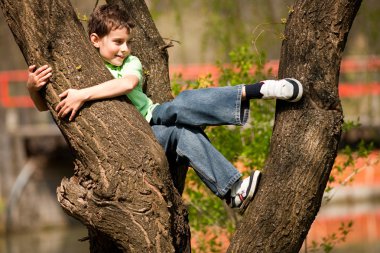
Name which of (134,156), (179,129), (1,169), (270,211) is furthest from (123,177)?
(1,169)

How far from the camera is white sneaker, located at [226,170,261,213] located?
14.7 ft

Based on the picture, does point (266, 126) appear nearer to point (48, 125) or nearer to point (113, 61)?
point (113, 61)

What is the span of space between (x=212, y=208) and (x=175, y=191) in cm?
289

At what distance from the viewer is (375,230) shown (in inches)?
645

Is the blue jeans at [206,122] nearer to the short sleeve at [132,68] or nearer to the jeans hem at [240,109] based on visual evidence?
the jeans hem at [240,109]

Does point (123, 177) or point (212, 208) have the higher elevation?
point (123, 177)

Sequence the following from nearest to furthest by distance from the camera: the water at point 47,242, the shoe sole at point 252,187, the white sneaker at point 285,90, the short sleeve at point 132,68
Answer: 1. the white sneaker at point 285,90
2. the shoe sole at point 252,187
3. the short sleeve at point 132,68
4. the water at point 47,242

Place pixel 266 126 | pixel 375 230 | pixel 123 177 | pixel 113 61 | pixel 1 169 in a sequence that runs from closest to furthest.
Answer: pixel 123 177 < pixel 113 61 < pixel 266 126 < pixel 375 230 < pixel 1 169

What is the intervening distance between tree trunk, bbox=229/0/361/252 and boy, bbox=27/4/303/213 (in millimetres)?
96

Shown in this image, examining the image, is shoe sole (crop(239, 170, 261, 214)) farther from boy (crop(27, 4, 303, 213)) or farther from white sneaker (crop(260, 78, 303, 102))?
white sneaker (crop(260, 78, 303, 102))

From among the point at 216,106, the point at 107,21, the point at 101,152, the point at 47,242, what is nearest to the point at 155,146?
the point at 101,152

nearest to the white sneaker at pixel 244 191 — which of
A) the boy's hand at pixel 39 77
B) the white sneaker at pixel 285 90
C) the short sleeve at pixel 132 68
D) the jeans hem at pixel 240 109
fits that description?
the jeans hem at pixel 240 109

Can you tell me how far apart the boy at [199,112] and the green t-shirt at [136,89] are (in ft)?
0.11

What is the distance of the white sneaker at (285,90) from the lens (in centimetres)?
435
